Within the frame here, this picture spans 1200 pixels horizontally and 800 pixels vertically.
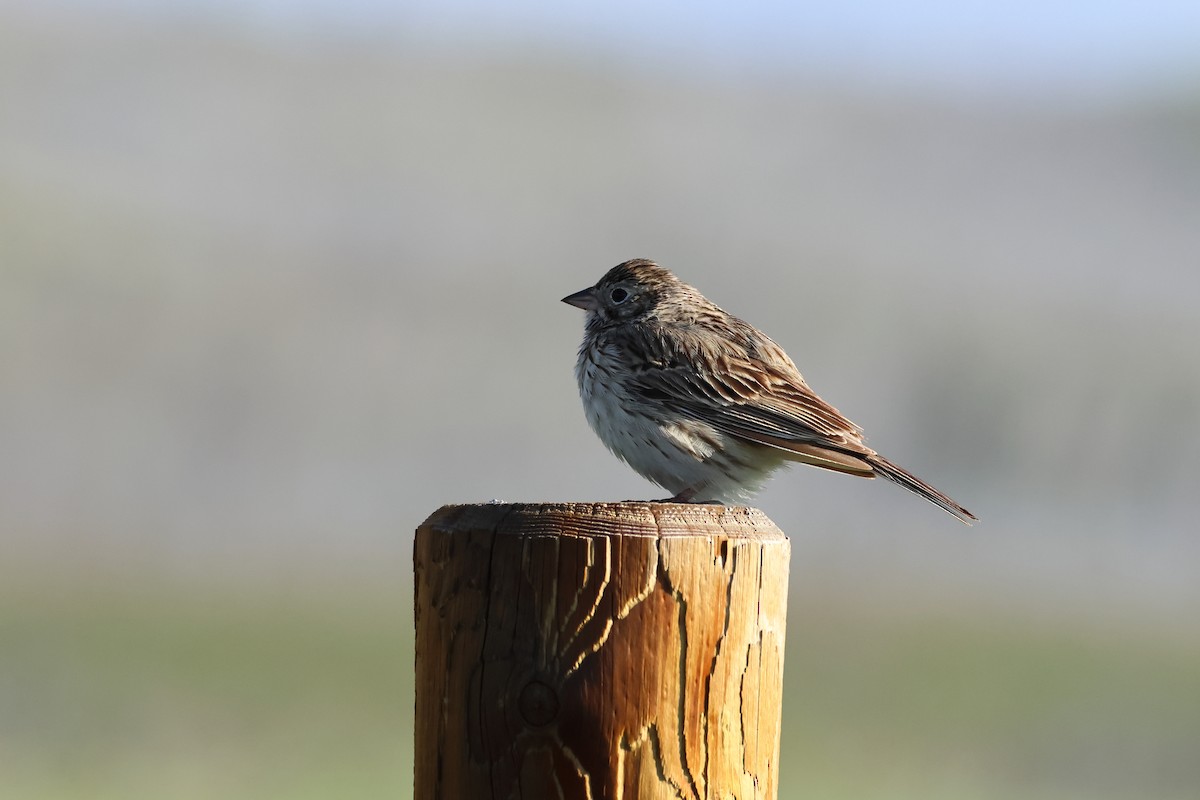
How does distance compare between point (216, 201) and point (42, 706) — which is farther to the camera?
point (216, 201)

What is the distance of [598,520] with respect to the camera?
3.57 metres

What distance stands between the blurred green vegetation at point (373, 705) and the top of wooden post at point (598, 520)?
12.0 metres

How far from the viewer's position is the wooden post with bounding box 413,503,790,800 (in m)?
3.52

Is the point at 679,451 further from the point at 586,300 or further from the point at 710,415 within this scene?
the point at 586,300

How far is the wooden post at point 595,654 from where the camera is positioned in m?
3.52

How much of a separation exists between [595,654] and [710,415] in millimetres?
3527

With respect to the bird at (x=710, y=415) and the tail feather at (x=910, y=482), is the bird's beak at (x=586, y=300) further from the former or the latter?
the tail feather at (x=910, y=482)

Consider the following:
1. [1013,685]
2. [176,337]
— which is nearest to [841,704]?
[1013,685]

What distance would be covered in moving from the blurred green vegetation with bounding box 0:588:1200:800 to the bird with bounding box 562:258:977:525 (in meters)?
8.82

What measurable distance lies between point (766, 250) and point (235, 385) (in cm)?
2080

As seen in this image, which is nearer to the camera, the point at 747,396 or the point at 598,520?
the point at 598,520

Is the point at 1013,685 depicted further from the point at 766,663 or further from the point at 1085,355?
the point at 1085,355

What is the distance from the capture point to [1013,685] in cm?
2331

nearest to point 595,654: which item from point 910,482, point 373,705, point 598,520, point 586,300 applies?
point 598,520
